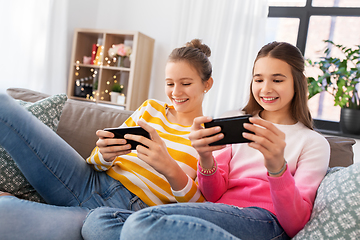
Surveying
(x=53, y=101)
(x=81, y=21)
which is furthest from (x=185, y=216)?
(x=81, y=21)

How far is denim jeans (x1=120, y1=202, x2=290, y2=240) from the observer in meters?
0.69

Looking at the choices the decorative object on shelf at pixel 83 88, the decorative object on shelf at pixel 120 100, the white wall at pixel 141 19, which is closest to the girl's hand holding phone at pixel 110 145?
the decorative object on shelf at pixel 120 100

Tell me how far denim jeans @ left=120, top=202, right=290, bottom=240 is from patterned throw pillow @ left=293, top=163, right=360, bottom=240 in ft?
0.34

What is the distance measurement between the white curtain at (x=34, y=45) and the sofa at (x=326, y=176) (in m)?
1.29

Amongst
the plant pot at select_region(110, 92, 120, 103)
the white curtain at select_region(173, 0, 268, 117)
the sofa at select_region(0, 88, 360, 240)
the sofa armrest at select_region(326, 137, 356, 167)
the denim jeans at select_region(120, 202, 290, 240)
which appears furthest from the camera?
the plant pot at select_region(110, 92, 120, 103)

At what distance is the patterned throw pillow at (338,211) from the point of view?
2.58 feet

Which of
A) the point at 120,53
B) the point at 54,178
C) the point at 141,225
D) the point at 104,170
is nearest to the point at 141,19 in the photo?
the point at 120,53

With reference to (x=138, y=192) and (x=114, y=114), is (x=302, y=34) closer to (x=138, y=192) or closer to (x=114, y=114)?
(x=114, y=114)

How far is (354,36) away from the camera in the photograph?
111 inches

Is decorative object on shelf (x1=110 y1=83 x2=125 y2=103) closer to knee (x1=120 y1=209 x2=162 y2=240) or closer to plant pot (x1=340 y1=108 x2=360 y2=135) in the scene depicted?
plant pot (x1=340 y1=108 x2=360 y2=135)

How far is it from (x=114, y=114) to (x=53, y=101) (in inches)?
11.6

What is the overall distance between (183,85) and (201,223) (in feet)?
2.18

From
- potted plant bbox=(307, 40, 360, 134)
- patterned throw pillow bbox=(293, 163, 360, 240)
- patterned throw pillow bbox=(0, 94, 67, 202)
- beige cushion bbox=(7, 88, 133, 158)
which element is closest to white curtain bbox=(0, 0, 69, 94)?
beige cushion bbox=(7, 88, 133, 158)

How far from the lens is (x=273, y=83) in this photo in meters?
1.08
